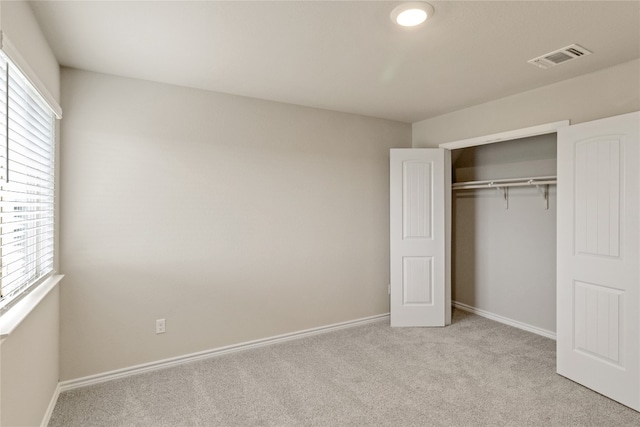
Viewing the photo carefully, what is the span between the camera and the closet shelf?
3.59 metres

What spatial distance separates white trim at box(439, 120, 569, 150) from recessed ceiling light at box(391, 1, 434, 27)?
1.72 meters

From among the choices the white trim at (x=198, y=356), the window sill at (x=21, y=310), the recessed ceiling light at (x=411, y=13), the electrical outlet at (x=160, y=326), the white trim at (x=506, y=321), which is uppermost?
the recessed ceiling light at (x=411, y=13)

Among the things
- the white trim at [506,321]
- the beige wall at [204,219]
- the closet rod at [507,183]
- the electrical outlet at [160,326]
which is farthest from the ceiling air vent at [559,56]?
the electrical outlet at [160,326]

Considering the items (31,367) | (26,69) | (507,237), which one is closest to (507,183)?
(507,237)

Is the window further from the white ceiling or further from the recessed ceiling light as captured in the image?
the recessed ceiling light

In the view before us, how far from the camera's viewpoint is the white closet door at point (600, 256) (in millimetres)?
2447

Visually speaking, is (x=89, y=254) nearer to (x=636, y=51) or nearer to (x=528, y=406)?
(x=528, y=406)

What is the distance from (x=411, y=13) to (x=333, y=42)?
541 millimetres

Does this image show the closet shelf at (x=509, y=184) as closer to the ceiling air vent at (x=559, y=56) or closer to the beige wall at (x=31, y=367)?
the ceiling air vent at (x=559, y=56)

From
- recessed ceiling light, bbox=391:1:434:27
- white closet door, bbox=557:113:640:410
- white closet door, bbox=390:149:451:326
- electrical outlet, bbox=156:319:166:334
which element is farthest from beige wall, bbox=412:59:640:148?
electrical outlet, bbox=156:319:166:334

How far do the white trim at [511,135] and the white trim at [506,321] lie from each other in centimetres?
196

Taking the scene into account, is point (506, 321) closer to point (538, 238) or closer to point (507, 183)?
point (538, 238)

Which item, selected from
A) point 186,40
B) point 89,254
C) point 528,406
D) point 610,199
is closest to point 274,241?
point 89,254

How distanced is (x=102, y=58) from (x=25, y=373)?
78.3 inches
